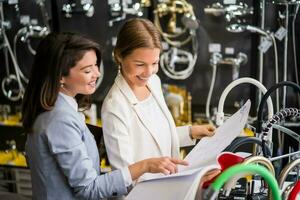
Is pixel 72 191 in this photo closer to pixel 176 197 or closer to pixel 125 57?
pixel 176 197

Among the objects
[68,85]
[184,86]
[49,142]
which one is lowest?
[184,86]

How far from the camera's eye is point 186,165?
1.22m

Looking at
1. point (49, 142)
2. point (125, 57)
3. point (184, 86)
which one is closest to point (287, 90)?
point (184, 86)

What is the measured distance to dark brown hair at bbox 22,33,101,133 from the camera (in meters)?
1.24

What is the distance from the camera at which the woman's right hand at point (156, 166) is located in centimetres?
117

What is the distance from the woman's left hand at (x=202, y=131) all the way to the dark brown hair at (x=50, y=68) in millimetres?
515

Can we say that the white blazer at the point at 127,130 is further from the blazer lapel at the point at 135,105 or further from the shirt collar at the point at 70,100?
the shirt collar at the point at 70,100

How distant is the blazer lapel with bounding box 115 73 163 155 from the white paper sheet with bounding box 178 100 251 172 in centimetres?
19

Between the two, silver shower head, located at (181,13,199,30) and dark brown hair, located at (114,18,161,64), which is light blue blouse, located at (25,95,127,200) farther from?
silver shower head, located at (181,13,199,30)

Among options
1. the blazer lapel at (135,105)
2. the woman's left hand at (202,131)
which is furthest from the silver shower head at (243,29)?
the blazer lapel at (135,105)

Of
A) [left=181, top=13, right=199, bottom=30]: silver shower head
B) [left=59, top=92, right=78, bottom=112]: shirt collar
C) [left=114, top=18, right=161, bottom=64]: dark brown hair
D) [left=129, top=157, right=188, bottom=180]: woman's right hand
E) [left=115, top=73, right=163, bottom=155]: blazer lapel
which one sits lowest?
[left=129, top=157, right=188, bottom=180]: woman's right hand

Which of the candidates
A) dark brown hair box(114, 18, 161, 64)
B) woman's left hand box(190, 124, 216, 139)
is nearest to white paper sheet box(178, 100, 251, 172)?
woman's left hand box(190, 124, 216, 139)

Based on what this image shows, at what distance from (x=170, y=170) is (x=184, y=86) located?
5.27 ft

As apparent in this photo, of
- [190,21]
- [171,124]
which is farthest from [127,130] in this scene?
[190,21]
